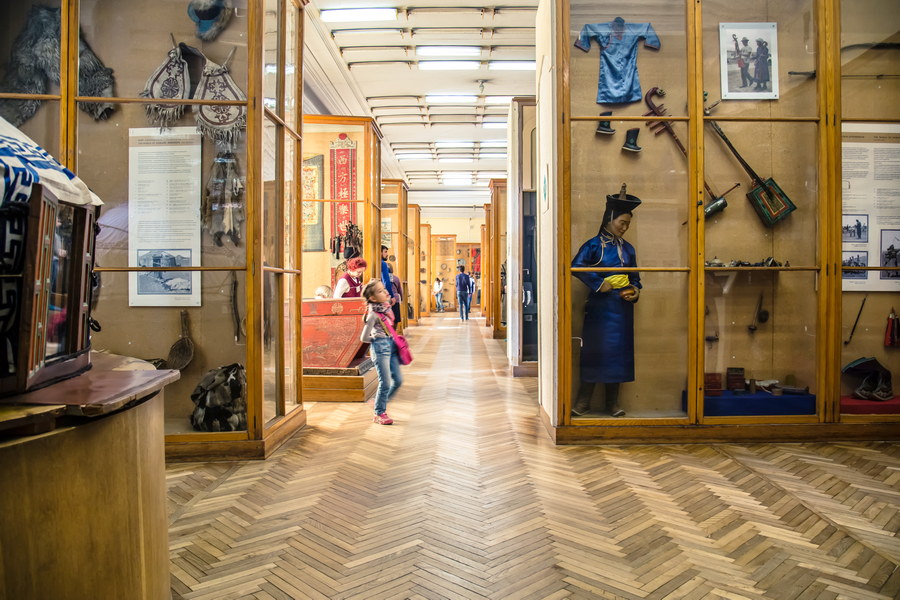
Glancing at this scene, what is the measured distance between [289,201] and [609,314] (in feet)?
8.72

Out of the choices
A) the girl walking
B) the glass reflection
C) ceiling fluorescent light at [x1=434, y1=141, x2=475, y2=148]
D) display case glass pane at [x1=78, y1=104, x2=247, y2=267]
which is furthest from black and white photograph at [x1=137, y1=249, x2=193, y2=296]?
ceiling fluorescent light at [x1=434, y1=141, x2=475, y2=148]

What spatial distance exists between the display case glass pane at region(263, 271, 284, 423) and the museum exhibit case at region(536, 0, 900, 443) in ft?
6.77

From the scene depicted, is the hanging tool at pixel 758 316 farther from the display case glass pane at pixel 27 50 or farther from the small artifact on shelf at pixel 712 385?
the display case glass pane at pixel 27 50

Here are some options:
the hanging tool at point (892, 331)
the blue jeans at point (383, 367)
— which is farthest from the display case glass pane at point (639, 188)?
the hanging tool at point (892, 331)

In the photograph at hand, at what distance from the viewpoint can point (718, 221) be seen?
4332mm

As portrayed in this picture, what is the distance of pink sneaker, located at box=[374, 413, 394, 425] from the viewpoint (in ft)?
15.4

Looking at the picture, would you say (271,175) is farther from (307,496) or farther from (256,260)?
(307,496)

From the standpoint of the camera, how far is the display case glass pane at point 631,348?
4.17 meters

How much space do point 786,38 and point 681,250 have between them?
1.81 meters

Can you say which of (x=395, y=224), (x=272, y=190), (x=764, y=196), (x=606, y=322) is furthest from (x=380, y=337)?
(x=395, y=224)

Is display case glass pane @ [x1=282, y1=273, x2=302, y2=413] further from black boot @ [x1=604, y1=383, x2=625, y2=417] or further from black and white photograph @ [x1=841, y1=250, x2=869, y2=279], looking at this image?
black and white photograph @ [x1=841, y1=250, x2=869, y2=279]

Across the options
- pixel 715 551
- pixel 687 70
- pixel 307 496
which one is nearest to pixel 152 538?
pixel 307 496

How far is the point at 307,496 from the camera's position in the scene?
→ 308cm

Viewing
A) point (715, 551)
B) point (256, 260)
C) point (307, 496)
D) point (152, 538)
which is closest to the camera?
point (152, 538)
